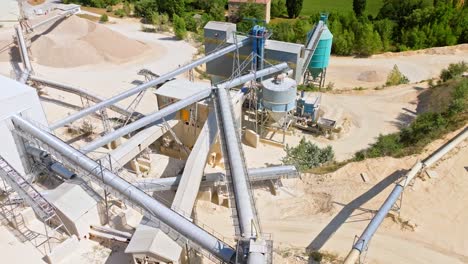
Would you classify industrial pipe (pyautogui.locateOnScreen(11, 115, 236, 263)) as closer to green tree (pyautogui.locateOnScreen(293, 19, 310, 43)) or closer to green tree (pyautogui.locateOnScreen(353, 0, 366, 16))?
green tree (pyautogui.locateOnScreen(293, 19, 310, 43))

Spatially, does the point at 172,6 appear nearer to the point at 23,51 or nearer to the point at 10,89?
the point at 23,51

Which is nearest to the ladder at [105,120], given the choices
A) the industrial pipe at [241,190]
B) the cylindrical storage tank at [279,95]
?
the industrial pipe at [241,190]

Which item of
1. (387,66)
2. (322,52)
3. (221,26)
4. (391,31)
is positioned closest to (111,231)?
(221,26)

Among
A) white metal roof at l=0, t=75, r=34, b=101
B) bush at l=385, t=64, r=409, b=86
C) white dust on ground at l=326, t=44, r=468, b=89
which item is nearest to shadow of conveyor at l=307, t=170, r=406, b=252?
white metal roof at l=0, t=75, r=34, b=101

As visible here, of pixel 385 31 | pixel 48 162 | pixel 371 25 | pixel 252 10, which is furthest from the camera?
pixel 252 10

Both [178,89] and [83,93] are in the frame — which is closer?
[178,89]

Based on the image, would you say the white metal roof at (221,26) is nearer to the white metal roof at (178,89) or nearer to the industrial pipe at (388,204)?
the white metal roof at (178,89)
